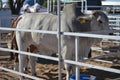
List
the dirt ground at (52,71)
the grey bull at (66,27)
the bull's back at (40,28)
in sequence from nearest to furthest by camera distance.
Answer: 1. the grey bull at (66,27)
2. the bull's back at (40,28)
3. the dirt ground at (52,71)

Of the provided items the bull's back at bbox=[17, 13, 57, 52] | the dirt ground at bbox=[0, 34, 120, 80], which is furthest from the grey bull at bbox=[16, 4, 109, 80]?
the dirt ground at bbox=[0, 34, 120, 80]

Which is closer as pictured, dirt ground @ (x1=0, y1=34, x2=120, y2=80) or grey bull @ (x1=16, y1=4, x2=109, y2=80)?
grey bull @ (x1=16, y1=4, x2=109, y2=80)

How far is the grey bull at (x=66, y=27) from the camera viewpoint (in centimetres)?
638

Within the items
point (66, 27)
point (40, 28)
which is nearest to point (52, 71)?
point (40, 28)

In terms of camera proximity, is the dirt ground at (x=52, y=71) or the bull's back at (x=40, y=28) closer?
the bull's back at (x=40, y=28)

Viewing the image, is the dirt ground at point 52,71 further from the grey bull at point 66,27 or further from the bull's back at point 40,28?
the bull's back at point 40,28

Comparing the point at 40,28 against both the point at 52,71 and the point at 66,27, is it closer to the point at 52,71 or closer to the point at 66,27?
the point at 66,27

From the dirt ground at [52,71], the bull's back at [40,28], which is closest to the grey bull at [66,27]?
the bull's back at [40,28]

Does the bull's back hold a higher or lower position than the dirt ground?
higher

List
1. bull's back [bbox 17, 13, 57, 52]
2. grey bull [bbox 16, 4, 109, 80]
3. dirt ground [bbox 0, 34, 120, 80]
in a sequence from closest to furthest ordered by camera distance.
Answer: grey bull [bbox 16, 4, 109, 80]
bull's back [bbox 17, 13, 57, 52]
dirt ground [bbox 0, 34, 120, 80]

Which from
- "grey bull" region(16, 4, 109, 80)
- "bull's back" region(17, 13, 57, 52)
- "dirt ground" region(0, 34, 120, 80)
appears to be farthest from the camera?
"dirt ground" region(0, 34, 120, 80)

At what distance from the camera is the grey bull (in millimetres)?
6379

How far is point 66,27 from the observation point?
6582 millimetres

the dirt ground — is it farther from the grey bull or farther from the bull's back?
the bull's back
